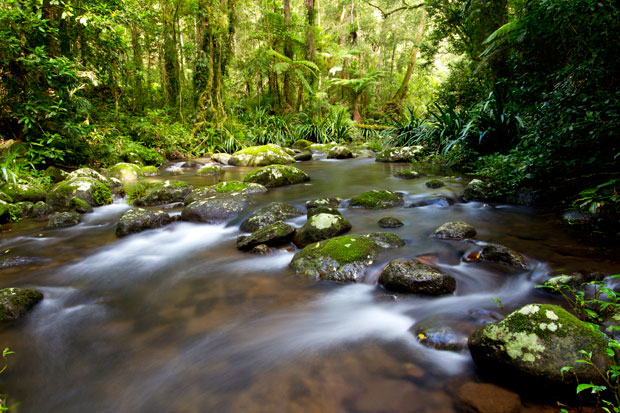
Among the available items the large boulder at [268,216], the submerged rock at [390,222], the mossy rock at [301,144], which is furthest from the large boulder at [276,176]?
the mossy rock at [301,144]

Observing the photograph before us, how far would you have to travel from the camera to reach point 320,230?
3.79m

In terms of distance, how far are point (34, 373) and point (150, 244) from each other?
235cm

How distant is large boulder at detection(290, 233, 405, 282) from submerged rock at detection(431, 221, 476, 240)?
0.62m

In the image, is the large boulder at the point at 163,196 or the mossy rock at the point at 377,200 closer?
the mossy rock at the point at 377,200

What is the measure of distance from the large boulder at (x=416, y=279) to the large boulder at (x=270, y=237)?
4.51 feet

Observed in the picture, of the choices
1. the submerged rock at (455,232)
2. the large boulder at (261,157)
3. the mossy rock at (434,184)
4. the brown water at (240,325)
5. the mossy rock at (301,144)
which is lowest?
the brown water at (240,325)

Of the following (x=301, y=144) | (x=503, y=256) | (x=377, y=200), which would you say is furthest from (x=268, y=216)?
(x=301, y=144)

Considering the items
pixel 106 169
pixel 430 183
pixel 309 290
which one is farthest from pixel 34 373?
pixel 106 169

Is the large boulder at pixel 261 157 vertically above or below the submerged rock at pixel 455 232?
above

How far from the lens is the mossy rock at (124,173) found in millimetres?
8125

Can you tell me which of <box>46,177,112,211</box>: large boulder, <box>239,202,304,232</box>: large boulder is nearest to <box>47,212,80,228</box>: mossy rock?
<box>46,177,112,211</box>: large boulder

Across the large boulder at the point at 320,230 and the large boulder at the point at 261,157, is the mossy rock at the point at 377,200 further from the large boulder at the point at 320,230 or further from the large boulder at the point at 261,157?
the large boulder at the point at 261,157

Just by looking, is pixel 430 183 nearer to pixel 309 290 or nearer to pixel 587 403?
pixel 309 290

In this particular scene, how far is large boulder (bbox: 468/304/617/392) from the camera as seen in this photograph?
1.55m
